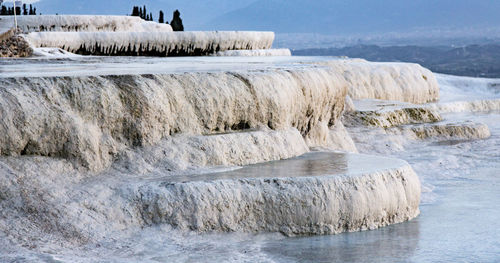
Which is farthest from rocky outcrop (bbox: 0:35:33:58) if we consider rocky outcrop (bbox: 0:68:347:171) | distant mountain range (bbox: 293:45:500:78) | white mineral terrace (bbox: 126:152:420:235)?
distant mountain range (bbox: 293:45:500:78)

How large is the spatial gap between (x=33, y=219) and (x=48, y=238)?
0.94 feet

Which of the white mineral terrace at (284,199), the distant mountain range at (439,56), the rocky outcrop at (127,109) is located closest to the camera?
the white mineral terrace at (284,199)

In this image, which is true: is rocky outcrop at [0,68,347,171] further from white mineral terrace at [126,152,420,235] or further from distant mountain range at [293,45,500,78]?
distant mountain range at [293,45,500,78]

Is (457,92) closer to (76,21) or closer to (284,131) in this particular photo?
(76,21)

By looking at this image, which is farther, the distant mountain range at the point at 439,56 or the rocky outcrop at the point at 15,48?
the distant mountain range at the point at 439,56

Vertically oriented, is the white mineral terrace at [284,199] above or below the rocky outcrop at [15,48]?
Result: below

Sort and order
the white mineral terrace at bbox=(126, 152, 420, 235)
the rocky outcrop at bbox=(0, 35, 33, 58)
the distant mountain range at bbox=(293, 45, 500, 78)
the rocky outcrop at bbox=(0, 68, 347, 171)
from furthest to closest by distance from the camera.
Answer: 1. the distant mountain range at bbox=(293, 45, 500, 78)
2. the rocky outcrop at bbox=(0, 35, 33, 58)
3. the rocky outcrop at bbox=(0, 68, 347, 171)
4. the white mineral terrace at bbox=(126, 152, 420, 235)

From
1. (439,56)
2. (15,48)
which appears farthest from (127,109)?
(439,56)

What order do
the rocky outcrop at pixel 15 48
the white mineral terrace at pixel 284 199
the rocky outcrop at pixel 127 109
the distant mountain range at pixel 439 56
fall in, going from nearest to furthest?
the white mineral terrace at pixel 284 199 → the rocky outcrop at pixel 127 109 → the rocky outcrop at pixel 15 48 → the distant mountain range at pixel 439 56

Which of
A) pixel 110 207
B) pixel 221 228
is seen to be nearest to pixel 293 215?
pixel 221 228

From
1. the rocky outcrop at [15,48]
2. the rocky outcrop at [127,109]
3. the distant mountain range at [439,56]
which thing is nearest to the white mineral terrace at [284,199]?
the rocky outcrop at [127,109]

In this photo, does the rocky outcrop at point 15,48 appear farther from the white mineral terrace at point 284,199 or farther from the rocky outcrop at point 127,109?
the white mineral terrace at point 284,199

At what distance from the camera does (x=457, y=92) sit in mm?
30719

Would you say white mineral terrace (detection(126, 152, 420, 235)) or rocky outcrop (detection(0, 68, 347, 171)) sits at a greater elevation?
rocky outcrop (detection(0, 68, 347, 171))
